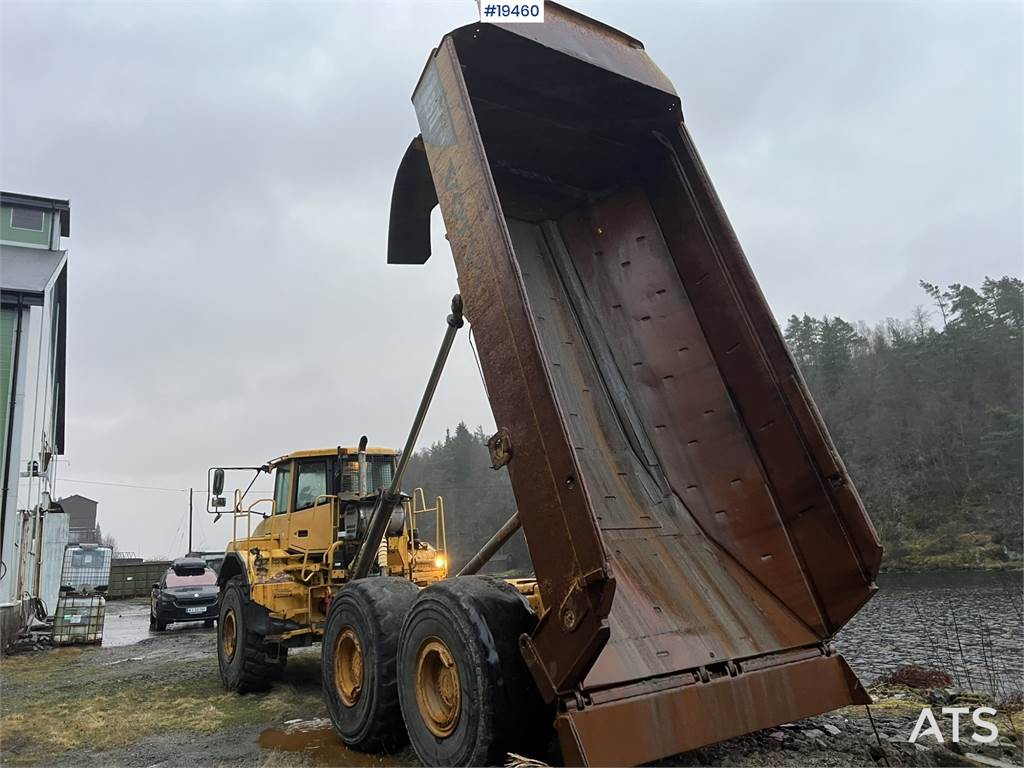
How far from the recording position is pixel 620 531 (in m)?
3.66

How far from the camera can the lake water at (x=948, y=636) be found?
23.6ft

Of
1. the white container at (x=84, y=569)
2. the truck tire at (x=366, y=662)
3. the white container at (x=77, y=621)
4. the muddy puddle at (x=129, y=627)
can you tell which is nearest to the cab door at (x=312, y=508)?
the truck tire at (x=366, y=662)

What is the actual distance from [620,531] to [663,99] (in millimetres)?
2744

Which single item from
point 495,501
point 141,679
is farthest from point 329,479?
point 495,501

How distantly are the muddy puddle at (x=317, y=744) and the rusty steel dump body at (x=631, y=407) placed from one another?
6.08 ft

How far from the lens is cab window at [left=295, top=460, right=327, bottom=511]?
7223 mm

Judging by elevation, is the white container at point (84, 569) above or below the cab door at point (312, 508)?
below

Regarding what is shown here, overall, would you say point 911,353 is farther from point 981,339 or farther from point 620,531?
point 620,531

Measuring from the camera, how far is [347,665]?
4.51 meters

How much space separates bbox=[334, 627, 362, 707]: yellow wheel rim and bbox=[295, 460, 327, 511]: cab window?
290 cm

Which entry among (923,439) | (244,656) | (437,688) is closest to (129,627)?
(244,656)

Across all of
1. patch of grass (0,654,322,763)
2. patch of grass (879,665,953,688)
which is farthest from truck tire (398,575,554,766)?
patch of grass (879,665,953,688)

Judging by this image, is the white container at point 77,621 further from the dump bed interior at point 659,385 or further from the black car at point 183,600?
the dump bed interior at point 659,385

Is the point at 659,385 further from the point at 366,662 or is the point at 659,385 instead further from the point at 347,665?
the point at 347,665
